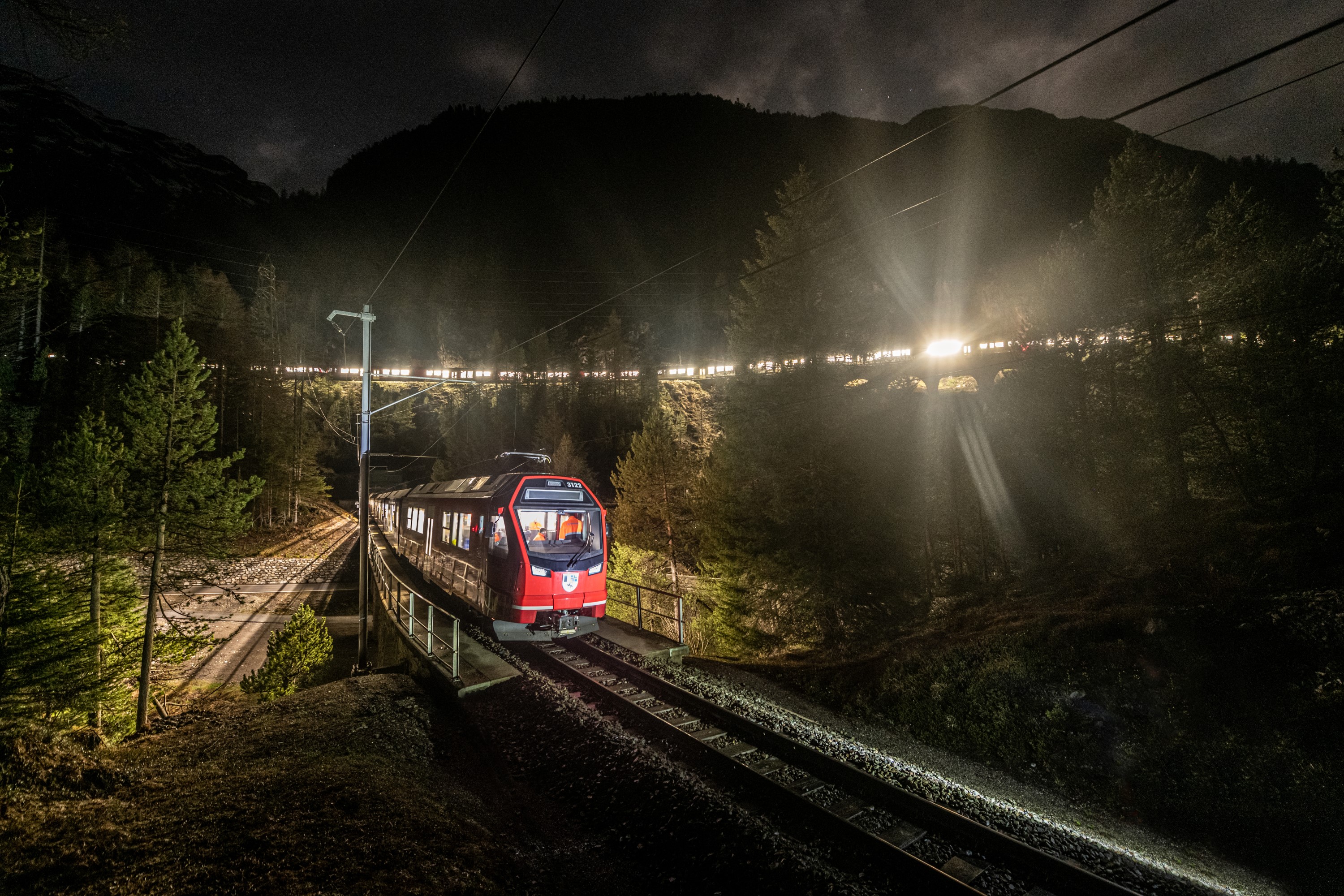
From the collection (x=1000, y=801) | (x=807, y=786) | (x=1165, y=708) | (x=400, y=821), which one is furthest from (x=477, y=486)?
(x=1165, y=708)

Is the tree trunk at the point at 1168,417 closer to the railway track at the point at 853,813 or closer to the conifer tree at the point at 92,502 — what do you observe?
the railway track at the point at 853,813

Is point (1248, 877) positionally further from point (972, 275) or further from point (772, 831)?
point (972, 275)

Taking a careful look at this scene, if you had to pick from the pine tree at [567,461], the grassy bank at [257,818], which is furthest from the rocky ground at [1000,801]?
the pine tree at [567,461]

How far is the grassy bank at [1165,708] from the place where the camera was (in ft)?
20.3

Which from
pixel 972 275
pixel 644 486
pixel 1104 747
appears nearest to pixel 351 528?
pixel 644 486

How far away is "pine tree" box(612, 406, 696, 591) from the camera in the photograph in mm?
25859

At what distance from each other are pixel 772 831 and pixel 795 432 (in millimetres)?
12397

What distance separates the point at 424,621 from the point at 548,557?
16.9ft

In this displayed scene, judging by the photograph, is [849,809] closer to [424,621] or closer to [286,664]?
[424,621]

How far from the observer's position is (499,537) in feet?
38.2

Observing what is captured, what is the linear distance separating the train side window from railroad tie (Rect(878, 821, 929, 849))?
8.41 meters

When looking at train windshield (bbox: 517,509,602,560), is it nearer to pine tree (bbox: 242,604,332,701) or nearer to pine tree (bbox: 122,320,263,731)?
pine tree (bbox: 122,320,263,731)

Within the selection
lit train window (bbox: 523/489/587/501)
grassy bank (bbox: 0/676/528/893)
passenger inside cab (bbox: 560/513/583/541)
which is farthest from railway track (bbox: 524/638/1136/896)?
lit train window (bbox: 523/489/587/501)

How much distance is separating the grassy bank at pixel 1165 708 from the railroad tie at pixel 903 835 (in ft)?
11.2
